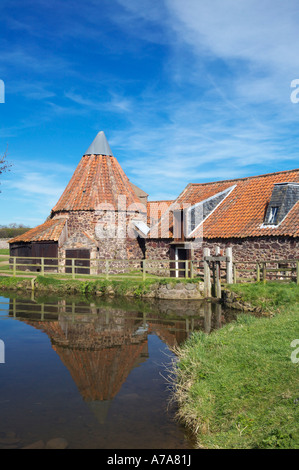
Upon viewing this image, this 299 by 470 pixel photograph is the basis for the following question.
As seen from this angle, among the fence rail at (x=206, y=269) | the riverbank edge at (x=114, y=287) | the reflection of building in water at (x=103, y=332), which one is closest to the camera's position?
the reflection of building in water at (x=103, y=332)

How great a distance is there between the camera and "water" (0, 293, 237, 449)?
6113 mm

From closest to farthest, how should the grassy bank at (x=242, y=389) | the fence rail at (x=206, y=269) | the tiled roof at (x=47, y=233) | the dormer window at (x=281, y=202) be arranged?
the grassy bank at (x=242, y=389)
the fence rail at (x=206, y=269)
the dormer window at (x=281, y=202)
the tiled roof at (x=47, y=233)

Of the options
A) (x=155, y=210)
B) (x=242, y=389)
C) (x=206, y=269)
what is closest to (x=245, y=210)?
(x=206, y=269)

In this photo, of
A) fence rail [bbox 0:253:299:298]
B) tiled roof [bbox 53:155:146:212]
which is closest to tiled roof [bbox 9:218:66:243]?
tiled roof [bbox 53:155:146:212]

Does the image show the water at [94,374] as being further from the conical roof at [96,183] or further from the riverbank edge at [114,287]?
the conical roof at [96,183]

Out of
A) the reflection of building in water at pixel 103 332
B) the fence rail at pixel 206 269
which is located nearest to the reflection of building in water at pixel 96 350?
the reflection of building in water at pixel 103 332

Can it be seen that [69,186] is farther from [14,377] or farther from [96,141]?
[14,377]

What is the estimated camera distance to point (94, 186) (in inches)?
1107

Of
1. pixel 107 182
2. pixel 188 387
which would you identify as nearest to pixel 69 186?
pixel 107 182

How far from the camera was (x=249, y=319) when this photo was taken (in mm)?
10688

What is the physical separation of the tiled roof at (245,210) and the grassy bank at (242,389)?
1158 cm

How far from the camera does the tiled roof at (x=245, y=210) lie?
2022 centimetres

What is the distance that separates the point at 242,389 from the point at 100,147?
26.1m

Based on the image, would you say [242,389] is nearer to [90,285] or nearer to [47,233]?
[90,285]
